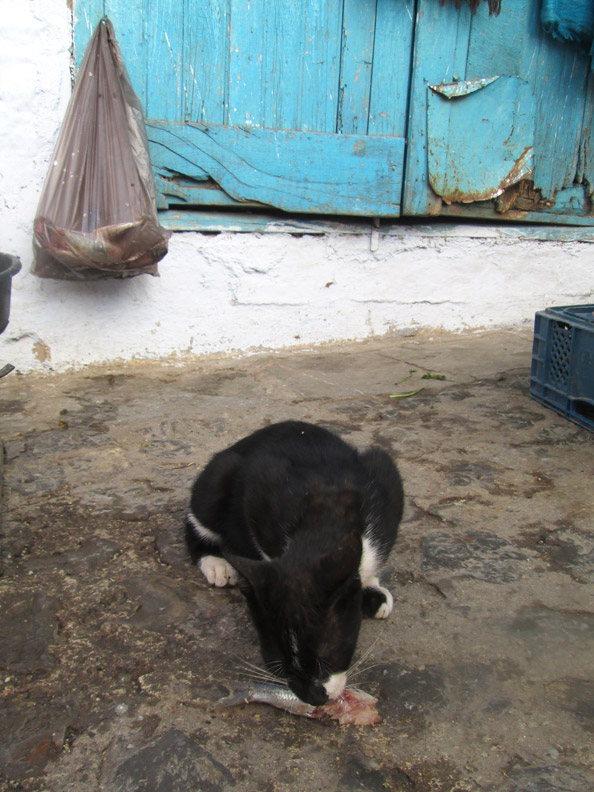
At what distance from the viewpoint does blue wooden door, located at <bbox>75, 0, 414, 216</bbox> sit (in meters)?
3.89

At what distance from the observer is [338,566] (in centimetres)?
150

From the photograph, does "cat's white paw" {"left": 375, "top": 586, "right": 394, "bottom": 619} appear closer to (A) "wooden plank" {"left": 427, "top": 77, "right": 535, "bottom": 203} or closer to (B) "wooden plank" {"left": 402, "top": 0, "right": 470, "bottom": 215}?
(B) "wooden plank" {"left": 402, "top": 0, "right": 470, "bottom": 215}

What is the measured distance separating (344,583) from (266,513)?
45 cm

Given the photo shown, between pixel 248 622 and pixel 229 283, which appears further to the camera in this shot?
pixel 229 283

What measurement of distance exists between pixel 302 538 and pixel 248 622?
0.42 m

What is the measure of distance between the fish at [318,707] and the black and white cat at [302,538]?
0.20ft

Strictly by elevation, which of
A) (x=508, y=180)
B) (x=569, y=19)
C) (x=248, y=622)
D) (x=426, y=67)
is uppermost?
(x=569, y=19)

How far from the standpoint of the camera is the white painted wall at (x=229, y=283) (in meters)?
3.68

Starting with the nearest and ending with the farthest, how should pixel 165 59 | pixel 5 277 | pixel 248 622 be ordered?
pixel 248 622
pixel 5 277
pixel 165 59

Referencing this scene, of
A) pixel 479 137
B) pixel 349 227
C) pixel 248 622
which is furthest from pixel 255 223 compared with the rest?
pixel 248 622

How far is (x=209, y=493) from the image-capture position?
2232 mm

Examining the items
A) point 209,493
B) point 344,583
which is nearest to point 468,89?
point 209,493

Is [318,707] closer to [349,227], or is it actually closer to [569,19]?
[349,227]

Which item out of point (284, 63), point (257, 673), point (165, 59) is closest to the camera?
point (257, 673)
